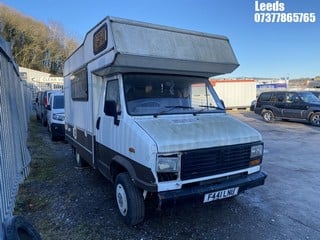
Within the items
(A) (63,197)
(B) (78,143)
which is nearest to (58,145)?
(B) (78,143)

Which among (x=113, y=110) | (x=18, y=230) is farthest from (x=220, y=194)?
(x=18, y=230)

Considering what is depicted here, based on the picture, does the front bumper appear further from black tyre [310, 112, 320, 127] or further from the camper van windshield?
black tyre [310, 112, 320, 127]

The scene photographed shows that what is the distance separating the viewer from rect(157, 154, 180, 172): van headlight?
3277mm

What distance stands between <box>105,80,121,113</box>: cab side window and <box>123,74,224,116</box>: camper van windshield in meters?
0.16

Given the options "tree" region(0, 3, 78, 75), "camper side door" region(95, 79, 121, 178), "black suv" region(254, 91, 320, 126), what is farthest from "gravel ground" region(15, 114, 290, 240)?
A: "tree" region(0, 3, 78, 75)

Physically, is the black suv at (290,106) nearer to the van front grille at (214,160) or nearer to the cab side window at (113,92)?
the van front grille at (214,160)

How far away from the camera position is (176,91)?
4.55 metres

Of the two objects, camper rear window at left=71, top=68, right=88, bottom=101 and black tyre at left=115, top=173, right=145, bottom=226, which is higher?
camper rear window at left=71, top=68, right=88, bottom=101

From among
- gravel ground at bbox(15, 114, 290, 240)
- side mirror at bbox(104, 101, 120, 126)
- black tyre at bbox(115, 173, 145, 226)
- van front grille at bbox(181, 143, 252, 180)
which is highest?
side mirror at bbox(104, 101, 120, 126)

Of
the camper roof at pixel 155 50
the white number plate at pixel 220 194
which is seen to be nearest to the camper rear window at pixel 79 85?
the camper roof at pixel 155 50

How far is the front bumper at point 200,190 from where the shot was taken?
10.8ft

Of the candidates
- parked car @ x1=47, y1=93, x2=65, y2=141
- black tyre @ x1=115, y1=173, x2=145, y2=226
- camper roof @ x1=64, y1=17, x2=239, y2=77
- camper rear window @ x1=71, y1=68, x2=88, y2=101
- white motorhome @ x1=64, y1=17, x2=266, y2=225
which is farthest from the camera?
parked car @ x1=47, y1=93, x2=65, y2=141

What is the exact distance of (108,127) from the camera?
450cm

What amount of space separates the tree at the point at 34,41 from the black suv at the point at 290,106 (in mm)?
36050
